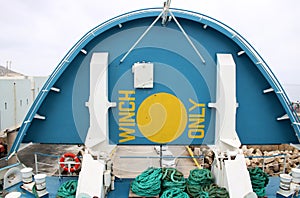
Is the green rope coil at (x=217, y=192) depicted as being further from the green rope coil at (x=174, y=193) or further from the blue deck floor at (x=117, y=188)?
the blue deck floor at (x=117, y=188)

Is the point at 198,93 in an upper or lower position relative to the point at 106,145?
upper

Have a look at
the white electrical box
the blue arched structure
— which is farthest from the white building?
the white electrical box

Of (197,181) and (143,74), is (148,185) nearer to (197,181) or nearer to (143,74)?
(197,181)

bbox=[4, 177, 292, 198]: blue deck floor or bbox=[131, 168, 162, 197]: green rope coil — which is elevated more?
bbox=[131, 168, 162, 197]: green rope coil

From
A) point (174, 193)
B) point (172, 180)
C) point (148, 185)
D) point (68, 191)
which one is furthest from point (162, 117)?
point (68, 191)

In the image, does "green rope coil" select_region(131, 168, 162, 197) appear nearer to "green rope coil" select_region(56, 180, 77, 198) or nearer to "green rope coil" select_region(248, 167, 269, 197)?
"green rope coil" select_region(56, 180, 77, 198)

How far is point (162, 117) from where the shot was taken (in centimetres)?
450

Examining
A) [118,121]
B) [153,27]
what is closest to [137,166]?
[118,121]

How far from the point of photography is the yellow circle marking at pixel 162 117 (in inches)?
177

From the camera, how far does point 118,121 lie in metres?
4.54

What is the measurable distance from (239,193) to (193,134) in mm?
1424

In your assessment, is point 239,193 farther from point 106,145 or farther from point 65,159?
point 65,159

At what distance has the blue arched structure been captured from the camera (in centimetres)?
427

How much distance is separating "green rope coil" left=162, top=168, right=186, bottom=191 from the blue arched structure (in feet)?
2.25
